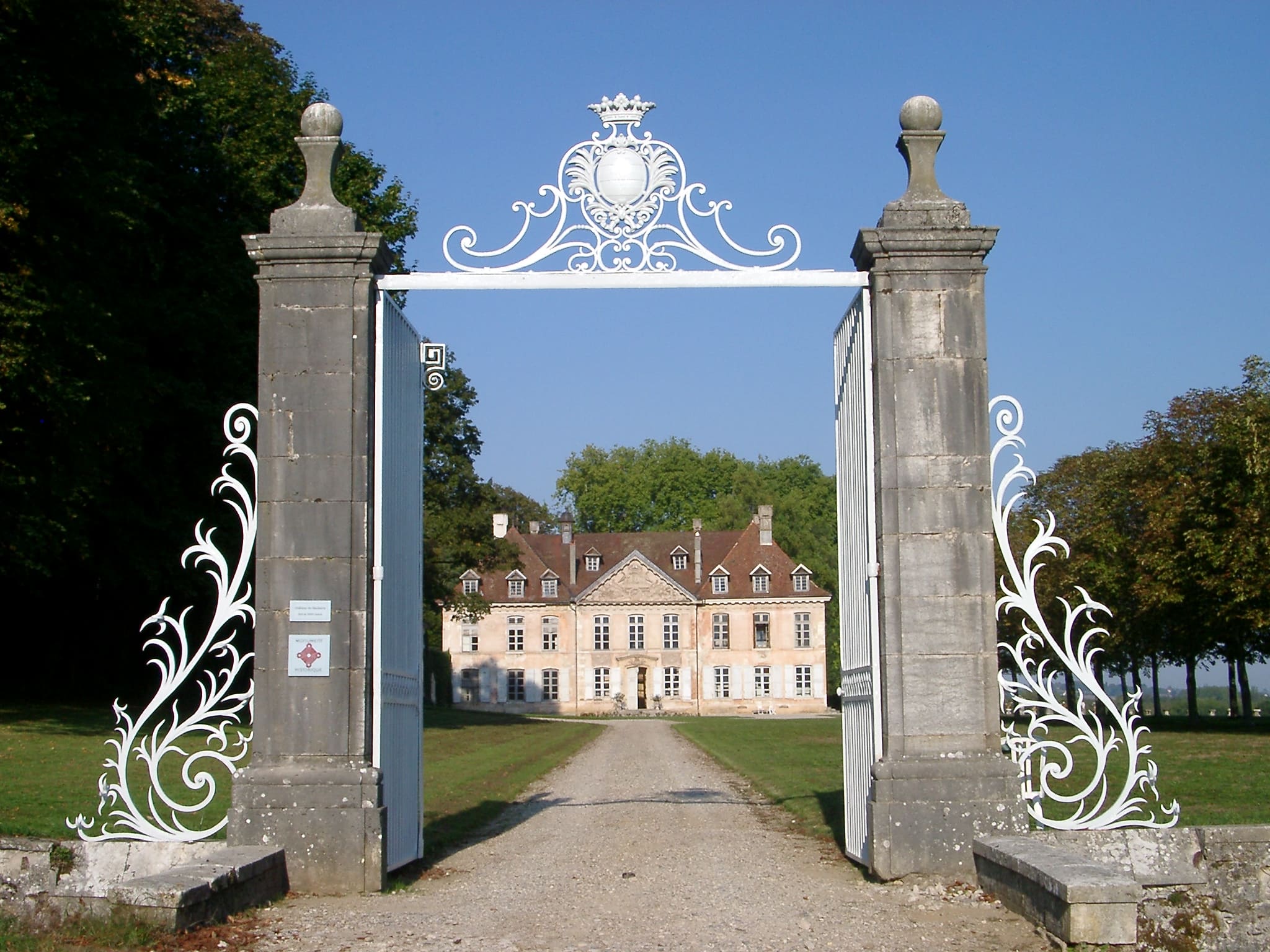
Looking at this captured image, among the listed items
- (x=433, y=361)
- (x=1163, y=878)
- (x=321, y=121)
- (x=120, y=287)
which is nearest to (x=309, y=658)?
(x=433, y=361)

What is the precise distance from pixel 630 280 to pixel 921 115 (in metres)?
2.20

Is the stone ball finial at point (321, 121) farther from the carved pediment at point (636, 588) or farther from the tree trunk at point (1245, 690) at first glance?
the carved pediment at point (636, 588)

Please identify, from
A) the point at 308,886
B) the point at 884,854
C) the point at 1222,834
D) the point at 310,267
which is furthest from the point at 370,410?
the point at 1222,834

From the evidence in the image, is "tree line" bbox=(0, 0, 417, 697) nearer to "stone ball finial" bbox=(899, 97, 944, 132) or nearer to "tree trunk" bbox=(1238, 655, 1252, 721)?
"stone ball finial" bbox=(899, 97, 944, 132)

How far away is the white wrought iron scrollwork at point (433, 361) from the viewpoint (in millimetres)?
9586

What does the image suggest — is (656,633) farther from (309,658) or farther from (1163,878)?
(1163,878)

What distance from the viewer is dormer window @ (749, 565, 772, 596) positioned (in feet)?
211

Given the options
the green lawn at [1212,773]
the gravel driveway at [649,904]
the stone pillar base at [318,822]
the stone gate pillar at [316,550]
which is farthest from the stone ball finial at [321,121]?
the green lawn at [1212,773]

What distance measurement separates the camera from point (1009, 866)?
23.1 feet

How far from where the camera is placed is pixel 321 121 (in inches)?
344

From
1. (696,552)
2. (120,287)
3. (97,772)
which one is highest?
(120,287)

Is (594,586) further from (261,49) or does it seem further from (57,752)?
(57,752)

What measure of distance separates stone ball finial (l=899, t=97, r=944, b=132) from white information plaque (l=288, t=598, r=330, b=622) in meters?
4.90

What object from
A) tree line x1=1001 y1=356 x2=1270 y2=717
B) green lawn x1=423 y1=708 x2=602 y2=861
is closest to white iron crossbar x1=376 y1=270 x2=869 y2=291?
green lawn x1=423 y1=708 x2=602 y2=861
